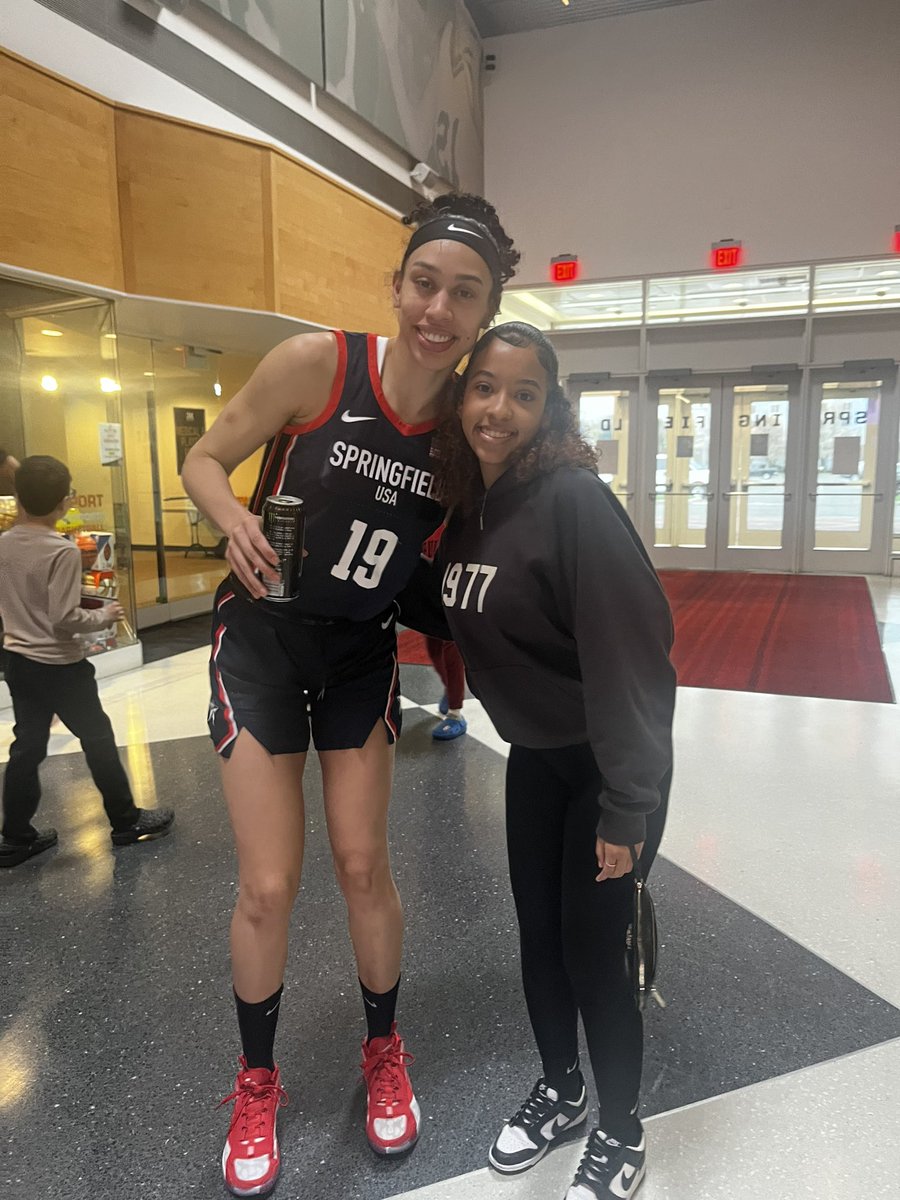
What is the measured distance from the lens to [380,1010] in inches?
59.5

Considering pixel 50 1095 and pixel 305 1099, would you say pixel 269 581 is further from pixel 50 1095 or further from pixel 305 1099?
pixel 50 1095

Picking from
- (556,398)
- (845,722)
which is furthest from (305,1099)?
(845,722)

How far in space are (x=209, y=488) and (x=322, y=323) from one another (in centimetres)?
500

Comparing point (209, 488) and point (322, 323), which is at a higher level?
point (322, 323)

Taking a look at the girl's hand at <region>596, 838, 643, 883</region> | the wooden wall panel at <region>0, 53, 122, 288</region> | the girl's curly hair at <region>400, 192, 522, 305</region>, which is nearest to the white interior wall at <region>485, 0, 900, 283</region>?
the wooden wall panel at <region>0, 53, 122, 288</region>

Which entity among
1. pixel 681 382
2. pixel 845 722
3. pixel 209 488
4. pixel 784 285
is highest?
pixel 784 285

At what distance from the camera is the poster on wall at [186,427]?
22.1ft

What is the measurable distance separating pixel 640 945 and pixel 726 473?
368 inches

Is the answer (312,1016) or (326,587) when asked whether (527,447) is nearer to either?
(326,587)

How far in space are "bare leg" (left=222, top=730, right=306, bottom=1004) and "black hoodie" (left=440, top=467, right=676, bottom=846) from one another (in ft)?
1.23

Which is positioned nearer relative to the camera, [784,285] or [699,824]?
[699,824]

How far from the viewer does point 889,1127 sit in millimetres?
1451

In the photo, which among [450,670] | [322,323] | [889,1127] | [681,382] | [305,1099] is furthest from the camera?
[681,382]

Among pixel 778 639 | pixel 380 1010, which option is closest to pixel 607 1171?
pixel 380 1010
